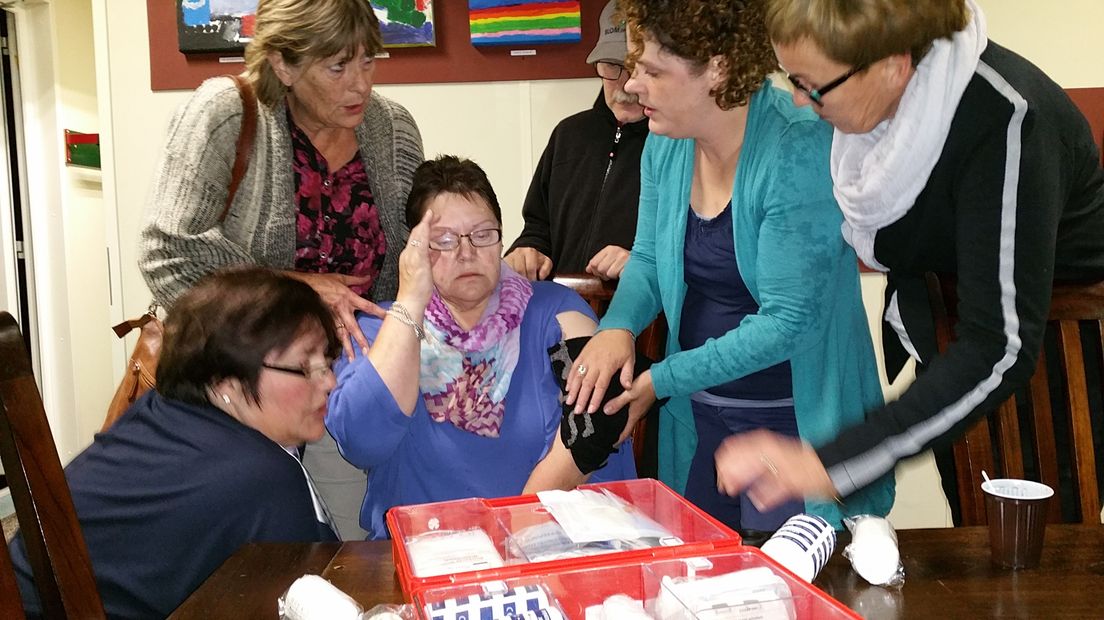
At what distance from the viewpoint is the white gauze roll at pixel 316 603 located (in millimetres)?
915

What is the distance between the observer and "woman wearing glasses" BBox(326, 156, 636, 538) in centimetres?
162

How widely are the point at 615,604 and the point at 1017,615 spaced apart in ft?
1.42

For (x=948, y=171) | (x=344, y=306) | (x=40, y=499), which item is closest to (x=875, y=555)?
(x=948, y=171)

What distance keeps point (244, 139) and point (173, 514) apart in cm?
89

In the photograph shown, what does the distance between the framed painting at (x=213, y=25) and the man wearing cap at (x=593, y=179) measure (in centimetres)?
151

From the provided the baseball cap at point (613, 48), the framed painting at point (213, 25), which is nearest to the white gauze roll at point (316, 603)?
the baseball cap at point (613, 48)

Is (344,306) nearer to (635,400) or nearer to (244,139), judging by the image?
(244,139)

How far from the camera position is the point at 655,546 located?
3.34 feet

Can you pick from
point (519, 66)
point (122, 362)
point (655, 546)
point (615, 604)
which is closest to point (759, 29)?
point (655, 546)

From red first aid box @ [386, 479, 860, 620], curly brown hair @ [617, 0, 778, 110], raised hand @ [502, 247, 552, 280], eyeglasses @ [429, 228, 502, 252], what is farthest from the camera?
raised hand @ [502, 247, 552, 280]

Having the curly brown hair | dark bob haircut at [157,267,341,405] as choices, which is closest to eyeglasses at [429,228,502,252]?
dark bob haircut at [157,267,341,405]

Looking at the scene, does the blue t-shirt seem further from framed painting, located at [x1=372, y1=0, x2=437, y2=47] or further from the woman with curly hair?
framed painting, located at [x1=372, y1=0, x2=437, y2=47]

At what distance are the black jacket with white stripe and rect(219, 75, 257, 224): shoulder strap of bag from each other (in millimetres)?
1312

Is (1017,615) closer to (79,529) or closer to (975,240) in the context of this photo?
(975,240)
